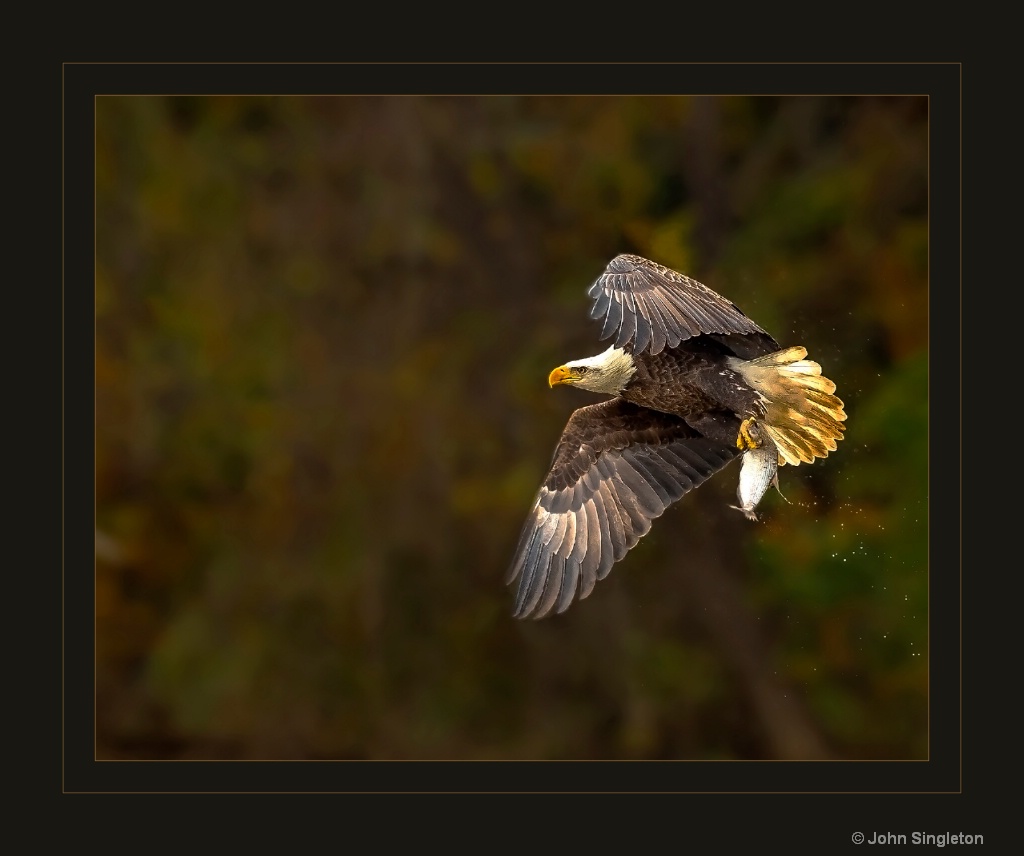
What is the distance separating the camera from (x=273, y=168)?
1102 centimetres

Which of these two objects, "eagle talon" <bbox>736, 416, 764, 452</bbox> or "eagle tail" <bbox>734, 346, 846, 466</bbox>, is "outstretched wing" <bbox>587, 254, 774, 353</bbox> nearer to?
"eagle tail" <bbox>734, 346, 846, 466</bbox>

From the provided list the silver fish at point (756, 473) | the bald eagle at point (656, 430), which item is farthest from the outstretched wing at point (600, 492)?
the silver fish at point (756, 473)

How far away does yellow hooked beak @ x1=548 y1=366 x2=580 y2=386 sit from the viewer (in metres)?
5.30

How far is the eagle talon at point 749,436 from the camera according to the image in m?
5.17

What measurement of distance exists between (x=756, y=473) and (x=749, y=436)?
14 centimetres

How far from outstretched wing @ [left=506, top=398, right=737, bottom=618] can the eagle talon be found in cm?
32

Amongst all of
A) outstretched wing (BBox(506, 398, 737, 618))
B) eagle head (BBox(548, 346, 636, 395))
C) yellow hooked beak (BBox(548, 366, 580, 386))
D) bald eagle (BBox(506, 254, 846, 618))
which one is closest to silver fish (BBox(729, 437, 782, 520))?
bald eagle (BBox(506, 254, 846, 618))

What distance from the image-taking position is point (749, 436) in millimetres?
5180

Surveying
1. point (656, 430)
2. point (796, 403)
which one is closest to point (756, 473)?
point (796, 403)

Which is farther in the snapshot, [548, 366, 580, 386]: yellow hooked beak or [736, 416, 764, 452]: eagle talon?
[548, 366, 580, 386]: yellow hooked beak

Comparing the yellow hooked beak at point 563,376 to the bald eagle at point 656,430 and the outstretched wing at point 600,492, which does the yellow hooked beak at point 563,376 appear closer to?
the bald eagle at point 656,430

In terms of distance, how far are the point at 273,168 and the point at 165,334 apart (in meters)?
1.35

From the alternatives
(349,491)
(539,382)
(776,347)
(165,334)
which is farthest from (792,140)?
(776,347)

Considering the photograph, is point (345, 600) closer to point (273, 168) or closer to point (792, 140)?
point (273, 168)
